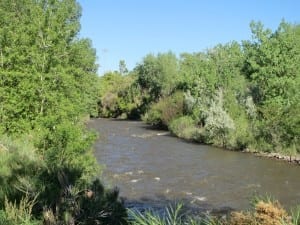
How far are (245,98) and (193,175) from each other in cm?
1708

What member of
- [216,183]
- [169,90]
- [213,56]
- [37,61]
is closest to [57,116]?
[37,61]

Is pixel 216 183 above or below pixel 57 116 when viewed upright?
below

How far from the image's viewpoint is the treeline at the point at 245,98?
103ft

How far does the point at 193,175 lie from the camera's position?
74.0 feet

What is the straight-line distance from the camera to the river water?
17.8 meters

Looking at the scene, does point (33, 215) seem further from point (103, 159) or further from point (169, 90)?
point (169, 90)

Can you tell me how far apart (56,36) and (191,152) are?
1428 centimetres

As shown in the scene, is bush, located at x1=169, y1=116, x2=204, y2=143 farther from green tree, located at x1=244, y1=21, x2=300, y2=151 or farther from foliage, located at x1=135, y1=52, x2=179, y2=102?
foliage, located at x1=135, y1=52, x2=179, y2=102

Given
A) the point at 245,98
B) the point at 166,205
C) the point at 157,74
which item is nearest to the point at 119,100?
the point at 157,74

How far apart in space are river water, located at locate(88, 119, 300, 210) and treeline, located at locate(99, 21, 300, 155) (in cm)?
234

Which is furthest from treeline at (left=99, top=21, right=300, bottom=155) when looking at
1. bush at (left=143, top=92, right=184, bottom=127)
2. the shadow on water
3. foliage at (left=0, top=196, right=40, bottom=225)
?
foliage at (left=0, top=196, right=40, bottom=225)

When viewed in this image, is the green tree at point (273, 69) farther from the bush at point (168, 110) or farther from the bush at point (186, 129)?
the bush at point (168, 110)

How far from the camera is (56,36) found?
19.1m

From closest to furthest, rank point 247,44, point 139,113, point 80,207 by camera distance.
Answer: point 80,207, point 247,44, point 139,113
